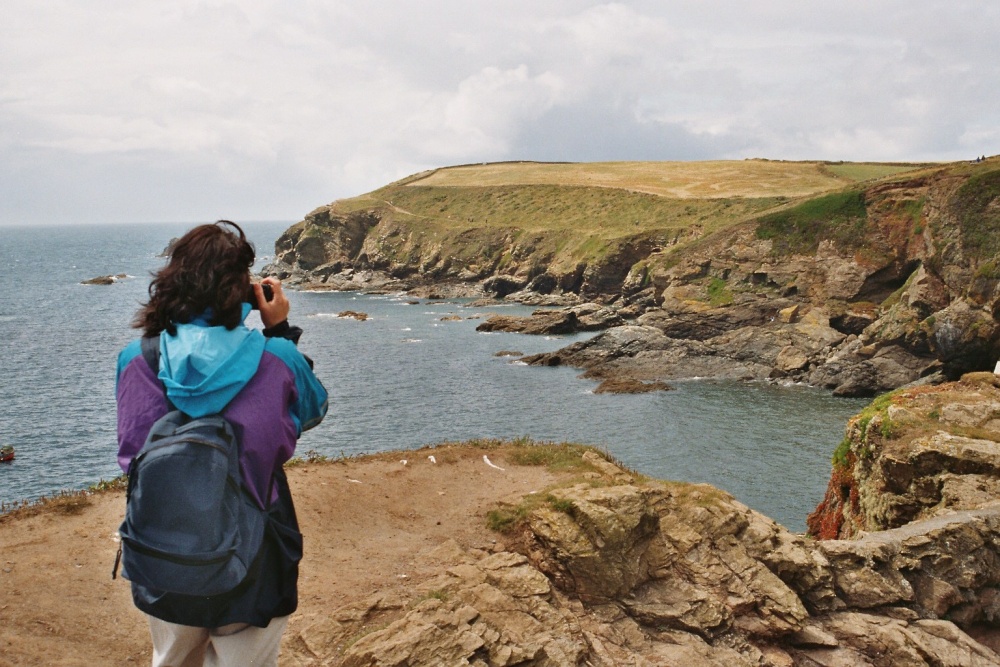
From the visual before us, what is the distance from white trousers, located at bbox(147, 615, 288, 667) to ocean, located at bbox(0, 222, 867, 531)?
886 inches

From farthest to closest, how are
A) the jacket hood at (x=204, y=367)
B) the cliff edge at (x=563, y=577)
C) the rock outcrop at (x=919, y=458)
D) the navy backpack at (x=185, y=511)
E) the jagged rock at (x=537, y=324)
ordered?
the jagged rock at (x=537, y=324) < the rock outcrop at (x=919, y=458) < the cliff edge at (x=563, y=577) < the jacket hood at (x=204, y=367) < the navy backpack at (x=185, y=511)

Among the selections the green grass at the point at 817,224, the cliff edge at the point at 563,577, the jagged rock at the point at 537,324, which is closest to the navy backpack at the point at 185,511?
the cliff edge at the point at 563,577

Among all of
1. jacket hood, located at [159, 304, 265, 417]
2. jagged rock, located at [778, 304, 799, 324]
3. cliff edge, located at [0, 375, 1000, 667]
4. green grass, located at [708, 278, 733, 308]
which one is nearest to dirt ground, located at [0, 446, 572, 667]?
cliff edge, located at [0, 375, 1000, 667]

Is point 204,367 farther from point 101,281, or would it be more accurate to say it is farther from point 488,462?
point 101,281

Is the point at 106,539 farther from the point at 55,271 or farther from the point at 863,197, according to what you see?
the point at 55,271

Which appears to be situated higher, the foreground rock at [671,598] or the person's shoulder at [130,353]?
the person's shoulder at [130,353]

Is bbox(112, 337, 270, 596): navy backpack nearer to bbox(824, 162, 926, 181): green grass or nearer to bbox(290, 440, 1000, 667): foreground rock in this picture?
bbox(290, 440, 1000, 667): foreground rock

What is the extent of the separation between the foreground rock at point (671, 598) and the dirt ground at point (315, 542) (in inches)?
49.3

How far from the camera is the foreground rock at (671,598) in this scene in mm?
11312

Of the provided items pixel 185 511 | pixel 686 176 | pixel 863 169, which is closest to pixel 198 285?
pixel 185 511

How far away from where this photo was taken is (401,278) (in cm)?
12744

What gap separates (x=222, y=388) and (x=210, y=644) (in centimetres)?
158

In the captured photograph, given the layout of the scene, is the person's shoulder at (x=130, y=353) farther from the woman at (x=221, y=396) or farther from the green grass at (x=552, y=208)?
the green grass at (x=552, y=208)

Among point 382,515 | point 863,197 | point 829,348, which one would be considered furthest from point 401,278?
point 382,515
